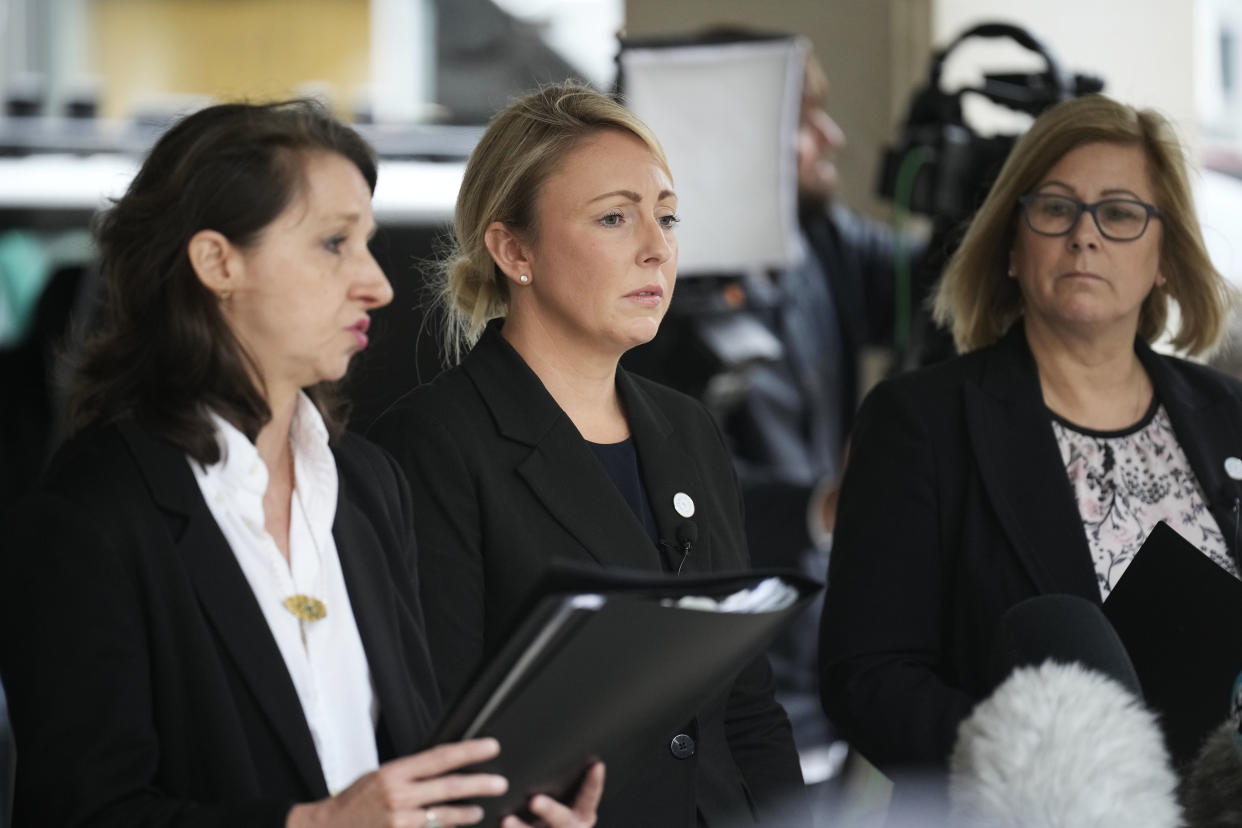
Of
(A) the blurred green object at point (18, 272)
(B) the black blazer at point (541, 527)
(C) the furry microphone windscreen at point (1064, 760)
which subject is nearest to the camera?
(C) the furry microphone windscreen at point (1064, 760)

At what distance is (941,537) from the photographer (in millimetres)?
1873

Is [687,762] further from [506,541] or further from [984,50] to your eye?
[984,50]

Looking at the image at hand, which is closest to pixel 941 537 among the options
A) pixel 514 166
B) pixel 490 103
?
pixel 514 166

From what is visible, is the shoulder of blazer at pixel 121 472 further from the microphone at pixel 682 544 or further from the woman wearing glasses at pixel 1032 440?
the woman wearing glasses at pixel 1032 440

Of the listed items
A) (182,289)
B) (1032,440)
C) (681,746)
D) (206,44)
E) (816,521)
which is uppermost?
(206,44)

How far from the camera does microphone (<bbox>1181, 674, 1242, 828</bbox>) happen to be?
→ 3.06 feet

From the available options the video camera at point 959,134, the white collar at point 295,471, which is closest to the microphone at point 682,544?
the white collar at point 295,471

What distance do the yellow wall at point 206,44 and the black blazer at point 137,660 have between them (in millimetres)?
5401

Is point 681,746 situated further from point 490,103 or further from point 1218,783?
point 490,103

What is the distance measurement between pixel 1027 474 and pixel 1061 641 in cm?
94

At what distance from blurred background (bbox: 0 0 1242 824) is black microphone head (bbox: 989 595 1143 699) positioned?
0.84m

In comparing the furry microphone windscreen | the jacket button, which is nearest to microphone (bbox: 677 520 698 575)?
the jacket button

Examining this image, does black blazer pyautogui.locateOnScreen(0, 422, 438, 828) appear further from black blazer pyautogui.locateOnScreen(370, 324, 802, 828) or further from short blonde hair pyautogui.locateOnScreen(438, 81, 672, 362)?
short blonde hair pyautogui.locateOnScreen(438, 81, 672, 362)

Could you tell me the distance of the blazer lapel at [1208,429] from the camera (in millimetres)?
1913
